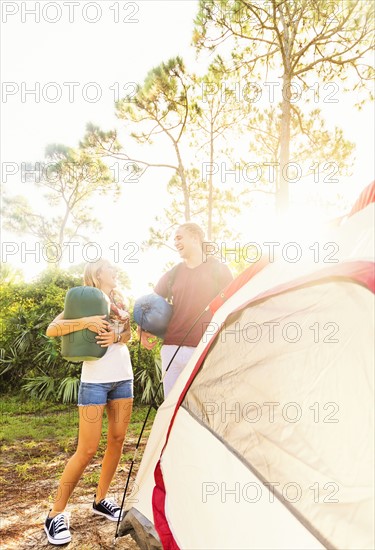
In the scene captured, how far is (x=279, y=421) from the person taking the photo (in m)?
2.15

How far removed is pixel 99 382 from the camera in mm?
3066

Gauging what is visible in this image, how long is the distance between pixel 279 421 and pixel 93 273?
1.58 m

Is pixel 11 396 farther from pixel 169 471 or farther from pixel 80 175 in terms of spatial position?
pixel 80 175

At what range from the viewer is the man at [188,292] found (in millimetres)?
3533

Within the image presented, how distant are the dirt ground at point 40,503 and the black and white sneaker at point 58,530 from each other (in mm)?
47

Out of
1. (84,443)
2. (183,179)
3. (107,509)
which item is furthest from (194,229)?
(183,179)

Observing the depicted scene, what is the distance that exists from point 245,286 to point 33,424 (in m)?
4.75

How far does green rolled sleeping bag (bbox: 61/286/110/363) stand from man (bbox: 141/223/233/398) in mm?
643

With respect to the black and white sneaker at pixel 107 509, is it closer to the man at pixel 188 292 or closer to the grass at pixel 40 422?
the man at pixel 188 292

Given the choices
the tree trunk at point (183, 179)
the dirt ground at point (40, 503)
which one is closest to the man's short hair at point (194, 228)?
the dirt ground at point (40, 503)

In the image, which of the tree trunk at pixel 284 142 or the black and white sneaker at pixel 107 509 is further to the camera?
the tree trunk at pixel 284 142

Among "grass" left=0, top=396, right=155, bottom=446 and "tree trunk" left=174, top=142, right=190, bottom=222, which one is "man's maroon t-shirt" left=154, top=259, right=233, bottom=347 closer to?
"grass" left=0, top=396, right=155, bottom=446

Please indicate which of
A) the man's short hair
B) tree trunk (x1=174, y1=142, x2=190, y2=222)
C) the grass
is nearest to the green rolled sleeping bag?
the man's short hair

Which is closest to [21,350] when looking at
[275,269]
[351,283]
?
[275,269]
